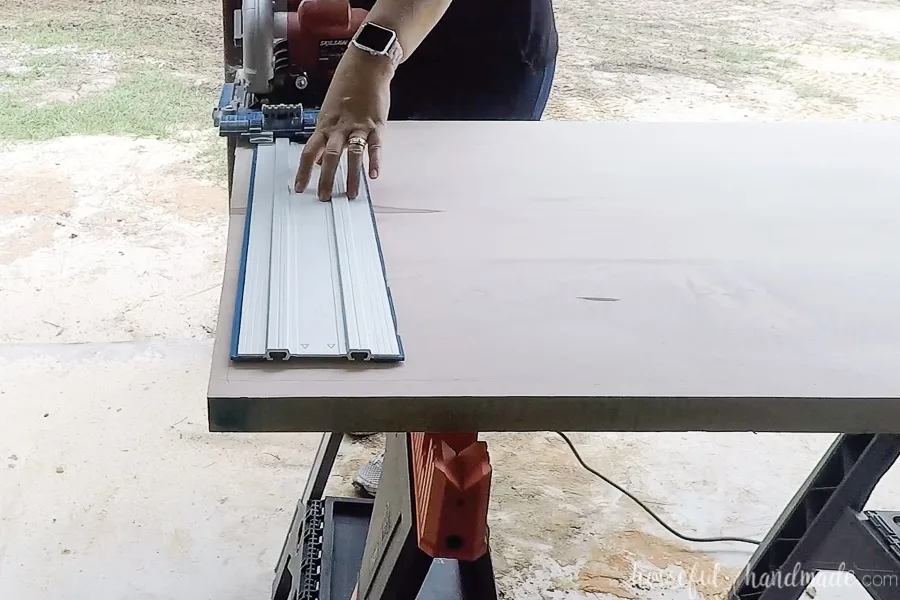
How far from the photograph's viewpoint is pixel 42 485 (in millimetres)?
1775

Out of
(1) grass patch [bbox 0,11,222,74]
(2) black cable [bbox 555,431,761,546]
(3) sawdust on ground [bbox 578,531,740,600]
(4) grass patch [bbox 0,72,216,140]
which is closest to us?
(3) sawdust on ground [bbox 578,531,740,600]

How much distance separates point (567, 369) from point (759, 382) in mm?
165

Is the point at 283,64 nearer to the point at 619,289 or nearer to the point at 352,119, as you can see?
the point at 352,119

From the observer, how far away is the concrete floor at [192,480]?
163cm

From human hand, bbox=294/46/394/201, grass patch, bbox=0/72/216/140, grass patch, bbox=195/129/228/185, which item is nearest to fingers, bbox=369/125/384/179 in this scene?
human hand, bbox=294/46/394/201

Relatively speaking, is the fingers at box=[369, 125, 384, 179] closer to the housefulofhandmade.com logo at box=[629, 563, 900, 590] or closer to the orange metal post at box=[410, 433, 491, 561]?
the orange metal post at box=[410, 433, 491, 561]

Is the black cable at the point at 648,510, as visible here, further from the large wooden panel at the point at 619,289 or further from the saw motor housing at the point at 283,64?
the saw motor housing at the point at 283,64

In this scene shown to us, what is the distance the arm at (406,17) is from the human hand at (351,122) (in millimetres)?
58

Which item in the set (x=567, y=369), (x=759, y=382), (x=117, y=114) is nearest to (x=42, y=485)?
(x=567, y=369)

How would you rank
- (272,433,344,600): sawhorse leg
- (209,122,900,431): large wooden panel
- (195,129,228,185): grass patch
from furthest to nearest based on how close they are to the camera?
(195,129,228,185): grass patch, (272,433,344,600): sawhorse leg, (209,122,900,431): large wooden panel

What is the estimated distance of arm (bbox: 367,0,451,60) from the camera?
1.11 metres

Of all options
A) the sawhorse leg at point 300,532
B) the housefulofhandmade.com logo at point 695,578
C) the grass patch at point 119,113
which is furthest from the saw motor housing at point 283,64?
the grass patch at point 119,113

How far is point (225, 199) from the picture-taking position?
303cm

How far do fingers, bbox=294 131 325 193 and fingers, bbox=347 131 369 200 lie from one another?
0.12ft
